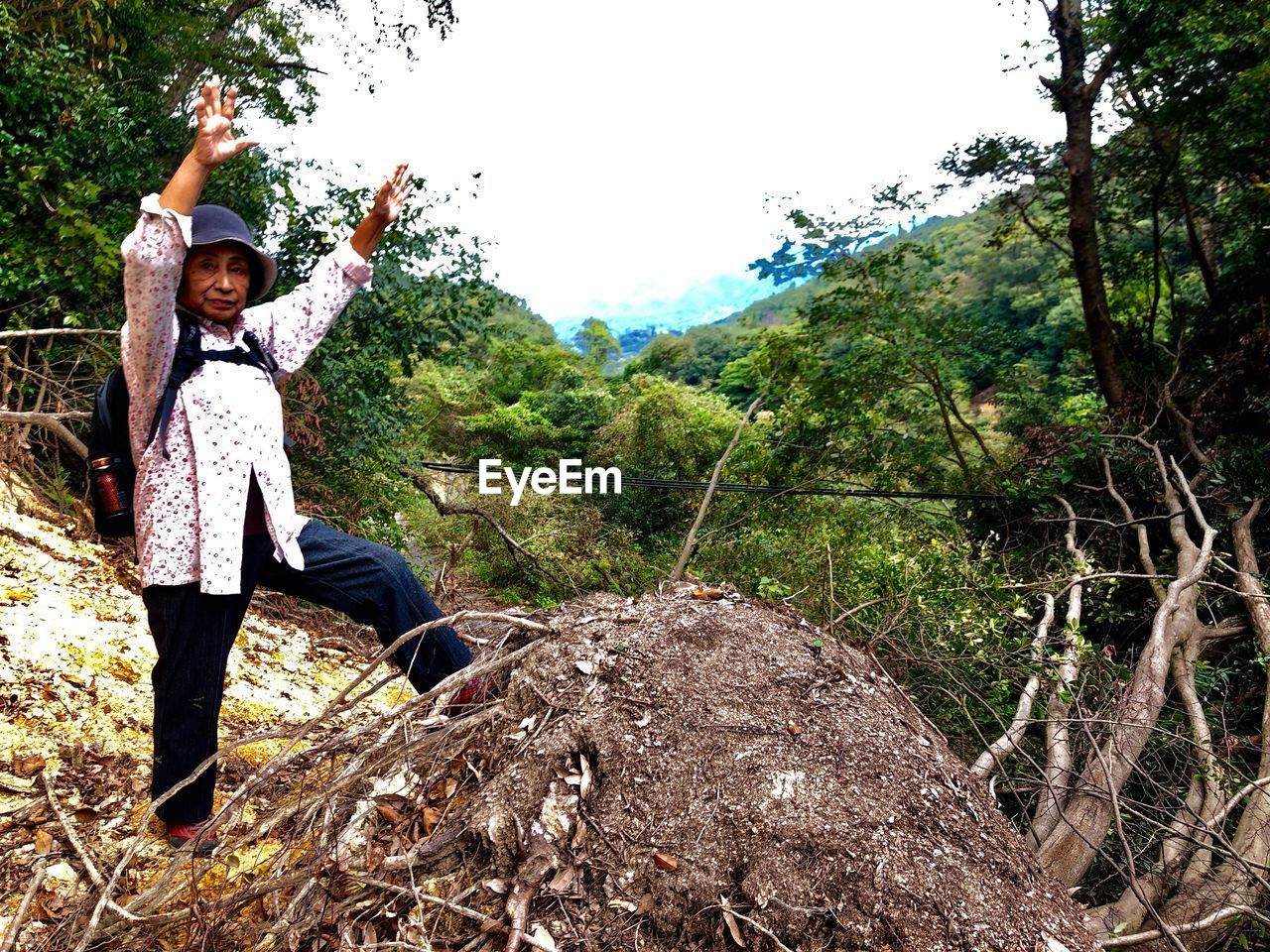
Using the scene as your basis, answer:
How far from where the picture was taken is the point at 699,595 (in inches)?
Result: 110

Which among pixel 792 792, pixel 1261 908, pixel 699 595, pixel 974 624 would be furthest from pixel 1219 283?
pixel 792 792

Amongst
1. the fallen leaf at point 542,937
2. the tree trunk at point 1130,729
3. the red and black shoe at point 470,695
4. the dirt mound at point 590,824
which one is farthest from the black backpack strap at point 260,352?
the tree trunk at point 1130,729

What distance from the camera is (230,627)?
2.15m

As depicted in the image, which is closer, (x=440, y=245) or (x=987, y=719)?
(x=987, y=719)

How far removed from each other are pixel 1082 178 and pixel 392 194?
716 cm

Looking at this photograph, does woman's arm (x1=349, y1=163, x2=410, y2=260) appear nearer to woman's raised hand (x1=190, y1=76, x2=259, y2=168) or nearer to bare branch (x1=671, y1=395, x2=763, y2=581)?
woman's raised hand (x1=190, y1=76, x2=259, y2=168)

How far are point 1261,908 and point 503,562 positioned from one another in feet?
31.3

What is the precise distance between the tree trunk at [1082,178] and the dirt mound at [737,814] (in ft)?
20.4

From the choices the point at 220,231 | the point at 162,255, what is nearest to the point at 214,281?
the point at 220,231

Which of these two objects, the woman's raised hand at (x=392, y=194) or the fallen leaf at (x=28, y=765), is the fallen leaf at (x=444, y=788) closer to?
the fallen leaf at (x=28, y=765)

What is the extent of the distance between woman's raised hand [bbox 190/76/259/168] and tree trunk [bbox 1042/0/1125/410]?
7266 mm

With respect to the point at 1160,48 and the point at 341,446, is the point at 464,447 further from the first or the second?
the point at 1160,48

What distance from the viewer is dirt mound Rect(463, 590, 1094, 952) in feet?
5.69

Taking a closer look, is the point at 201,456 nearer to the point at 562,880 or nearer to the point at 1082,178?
the point at 562,880
